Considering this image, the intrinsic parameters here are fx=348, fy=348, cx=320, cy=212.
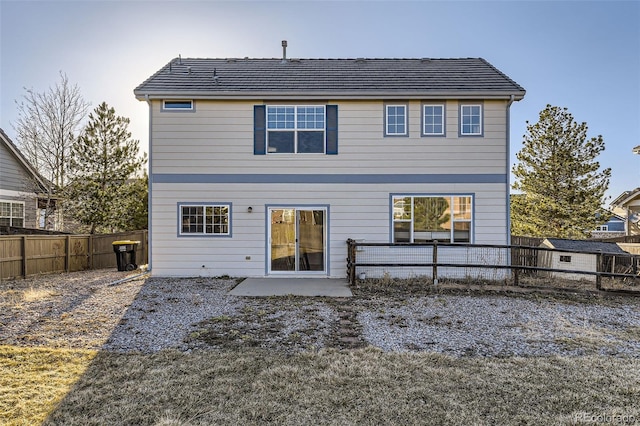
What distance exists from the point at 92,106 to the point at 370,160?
15346mm

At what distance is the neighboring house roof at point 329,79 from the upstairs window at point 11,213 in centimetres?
1064

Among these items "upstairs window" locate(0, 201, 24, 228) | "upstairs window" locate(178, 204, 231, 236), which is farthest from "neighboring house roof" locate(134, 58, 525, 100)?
"upstairs window" locate(0, 201, 24, 228)

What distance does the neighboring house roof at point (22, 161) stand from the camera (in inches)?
614

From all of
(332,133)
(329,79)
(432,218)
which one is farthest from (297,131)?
(432,218)

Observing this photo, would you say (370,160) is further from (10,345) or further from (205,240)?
(10,345)

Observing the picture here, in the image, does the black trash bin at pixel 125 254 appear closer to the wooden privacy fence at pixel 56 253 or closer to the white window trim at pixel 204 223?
the wooden privacy fence at pixel 56 253

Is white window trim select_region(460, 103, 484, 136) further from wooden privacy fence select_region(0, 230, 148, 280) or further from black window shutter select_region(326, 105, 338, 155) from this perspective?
wooden privacy fence select_region(0, 230, 148, 280)

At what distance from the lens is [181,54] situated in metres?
12.5

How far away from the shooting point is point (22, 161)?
53.7ft

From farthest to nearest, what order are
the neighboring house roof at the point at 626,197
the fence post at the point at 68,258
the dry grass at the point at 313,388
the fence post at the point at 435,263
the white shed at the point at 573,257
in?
the neighboring house roof at the point at 626,197
the fence post at the point at 68,258
the white shed at the point at 573,257
the fence post at the point at 435,263
the dry grass at the point at 313,388

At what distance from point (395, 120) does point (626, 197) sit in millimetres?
18057

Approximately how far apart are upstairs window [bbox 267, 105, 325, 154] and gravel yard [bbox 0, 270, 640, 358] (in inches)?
172

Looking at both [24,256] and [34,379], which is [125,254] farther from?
[34,379]

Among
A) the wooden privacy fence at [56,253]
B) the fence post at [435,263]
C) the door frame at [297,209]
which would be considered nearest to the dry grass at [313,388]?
the fence post at [435,263]
